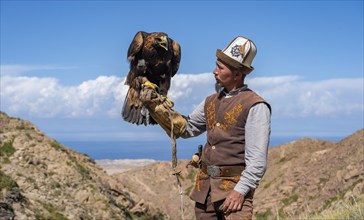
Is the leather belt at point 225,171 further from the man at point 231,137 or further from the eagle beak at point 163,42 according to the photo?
the eagle beak at point 163,42

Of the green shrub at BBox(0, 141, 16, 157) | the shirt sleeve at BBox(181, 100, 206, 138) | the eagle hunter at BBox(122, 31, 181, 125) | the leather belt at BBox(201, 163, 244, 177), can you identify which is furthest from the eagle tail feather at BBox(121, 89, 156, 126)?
the green shrub at BBox(0, 141, 16, 157)

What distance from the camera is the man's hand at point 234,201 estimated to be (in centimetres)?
375

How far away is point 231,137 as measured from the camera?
3.89m

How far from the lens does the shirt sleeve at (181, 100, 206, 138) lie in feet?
14.1

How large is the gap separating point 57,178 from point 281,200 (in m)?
12.2

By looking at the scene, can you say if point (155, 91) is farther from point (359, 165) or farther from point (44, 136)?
point (359, 165)

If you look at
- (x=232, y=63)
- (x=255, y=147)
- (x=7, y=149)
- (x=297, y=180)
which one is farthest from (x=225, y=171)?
(x=297, y=180)

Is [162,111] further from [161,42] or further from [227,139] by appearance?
[161,42]

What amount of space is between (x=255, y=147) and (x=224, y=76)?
62 cm

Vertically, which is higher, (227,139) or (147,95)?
(147,95)

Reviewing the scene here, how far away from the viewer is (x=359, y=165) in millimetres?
22938

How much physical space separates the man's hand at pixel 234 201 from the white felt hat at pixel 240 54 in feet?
3.10

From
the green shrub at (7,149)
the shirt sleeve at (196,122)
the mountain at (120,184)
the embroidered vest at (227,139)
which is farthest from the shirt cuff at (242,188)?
the green shrub at (7,149)

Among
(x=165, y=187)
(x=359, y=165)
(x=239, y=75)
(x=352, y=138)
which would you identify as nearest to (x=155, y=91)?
(x=239, y=75)
